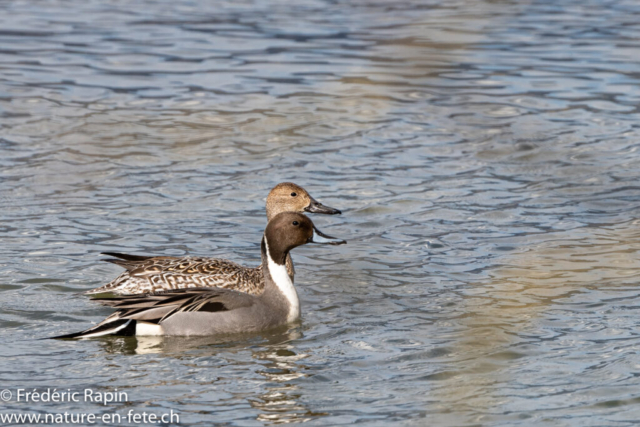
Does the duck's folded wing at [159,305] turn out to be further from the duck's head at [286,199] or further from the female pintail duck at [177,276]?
the duck's head at [286,199]

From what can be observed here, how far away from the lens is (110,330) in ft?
23.1

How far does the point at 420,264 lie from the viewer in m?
8.93

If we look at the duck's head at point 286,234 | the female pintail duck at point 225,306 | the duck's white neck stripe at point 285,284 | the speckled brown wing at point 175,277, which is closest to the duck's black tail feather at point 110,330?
the female pintail duck at point 225,306

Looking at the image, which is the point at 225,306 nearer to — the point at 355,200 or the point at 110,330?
the point at 110,330

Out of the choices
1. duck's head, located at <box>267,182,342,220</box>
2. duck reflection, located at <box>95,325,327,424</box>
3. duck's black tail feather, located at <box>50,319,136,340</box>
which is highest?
duck's head, located at <box>267,182,342,220</box>

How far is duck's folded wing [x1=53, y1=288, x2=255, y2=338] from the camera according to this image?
7.07 metres

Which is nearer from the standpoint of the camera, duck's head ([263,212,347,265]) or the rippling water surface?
the rippling water surface

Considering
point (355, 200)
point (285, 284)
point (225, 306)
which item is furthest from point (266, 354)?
point (355, 200)

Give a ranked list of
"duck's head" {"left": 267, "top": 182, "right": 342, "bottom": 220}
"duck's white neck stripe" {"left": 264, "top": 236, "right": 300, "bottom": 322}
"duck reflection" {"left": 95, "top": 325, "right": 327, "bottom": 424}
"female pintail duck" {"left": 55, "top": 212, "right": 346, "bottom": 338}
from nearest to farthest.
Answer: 1. "duck reflection" {"left": 95, "top": 325, "right": 327, "bottom": 424}
2. "female pintail duck" {"left": 55, "top": 212, "right": 346, "bottom": 338}
3. "duck's white neck stripe" {"left": 264, "top": 236, "right": 300, "bottom": 322}
4. "duck's head" {"left": 267, "top": 182, "right": 342, "bottom": 220}


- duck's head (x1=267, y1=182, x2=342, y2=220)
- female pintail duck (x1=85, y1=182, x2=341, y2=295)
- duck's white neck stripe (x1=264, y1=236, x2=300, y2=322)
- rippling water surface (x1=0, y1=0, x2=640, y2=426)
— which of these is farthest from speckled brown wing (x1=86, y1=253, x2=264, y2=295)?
duck's head (x1=267, y1=182, x2=342, y2=220)

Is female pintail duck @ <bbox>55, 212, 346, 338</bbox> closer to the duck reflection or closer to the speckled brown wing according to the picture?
the duck reflection

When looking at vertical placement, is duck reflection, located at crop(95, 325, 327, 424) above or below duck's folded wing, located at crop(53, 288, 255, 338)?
below

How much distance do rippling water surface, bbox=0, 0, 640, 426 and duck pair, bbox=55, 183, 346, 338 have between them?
0.17 metres

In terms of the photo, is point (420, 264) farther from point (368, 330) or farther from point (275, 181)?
point (275, 181)
